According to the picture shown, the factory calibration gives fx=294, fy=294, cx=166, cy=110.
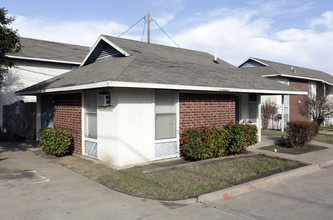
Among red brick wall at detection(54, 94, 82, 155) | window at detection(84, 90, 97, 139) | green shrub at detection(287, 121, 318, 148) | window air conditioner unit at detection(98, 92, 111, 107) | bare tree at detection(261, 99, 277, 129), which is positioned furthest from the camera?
bare tree at detection(261, 99, 277, 129)

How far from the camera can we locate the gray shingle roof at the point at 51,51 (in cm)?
1923

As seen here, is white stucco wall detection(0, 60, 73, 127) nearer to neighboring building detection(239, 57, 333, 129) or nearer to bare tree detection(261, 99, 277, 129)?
bare tree detection(261, 99, 277, 129)

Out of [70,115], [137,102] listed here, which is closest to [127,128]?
[137,102]

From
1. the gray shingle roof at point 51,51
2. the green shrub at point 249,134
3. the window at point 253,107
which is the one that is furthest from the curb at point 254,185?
the gray shingle roof at point 51,51

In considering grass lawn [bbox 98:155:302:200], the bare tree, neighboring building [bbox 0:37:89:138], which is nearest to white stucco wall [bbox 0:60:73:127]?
neighboring building [bbox 0:37:89:138]

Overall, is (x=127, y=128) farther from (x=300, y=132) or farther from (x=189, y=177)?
(x=300, y=132)

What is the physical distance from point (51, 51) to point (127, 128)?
15.1 meters

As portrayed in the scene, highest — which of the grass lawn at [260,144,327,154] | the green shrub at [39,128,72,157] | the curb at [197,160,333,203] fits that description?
the green shrub at [39,128,72,157]

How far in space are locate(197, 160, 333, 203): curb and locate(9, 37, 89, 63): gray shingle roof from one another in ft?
54.3

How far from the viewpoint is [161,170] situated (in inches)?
310

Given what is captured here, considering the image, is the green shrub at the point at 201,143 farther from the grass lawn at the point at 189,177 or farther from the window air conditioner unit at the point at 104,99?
the window air conditioner unit at the point at 104,99

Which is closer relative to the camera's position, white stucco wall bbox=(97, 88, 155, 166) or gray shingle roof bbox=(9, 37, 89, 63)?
white stucco wall bbox=(97, 88, 155, 166)

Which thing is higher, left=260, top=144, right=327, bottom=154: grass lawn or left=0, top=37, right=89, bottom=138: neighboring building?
left=0, top=37, right=89, bottom=138: neighboring building

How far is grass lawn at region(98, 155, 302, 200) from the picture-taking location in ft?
20.1
